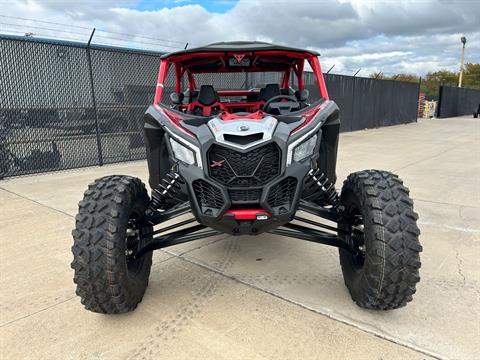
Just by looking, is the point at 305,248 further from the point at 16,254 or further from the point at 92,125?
the point at 92,125

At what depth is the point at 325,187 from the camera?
114 inches

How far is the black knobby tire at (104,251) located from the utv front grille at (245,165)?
2.09 feet

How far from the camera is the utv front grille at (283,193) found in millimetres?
2479

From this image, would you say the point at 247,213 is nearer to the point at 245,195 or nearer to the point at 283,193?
the point at 245,195

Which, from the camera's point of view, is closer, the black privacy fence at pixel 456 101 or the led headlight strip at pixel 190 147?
the led headlight strip at pixel 190 147

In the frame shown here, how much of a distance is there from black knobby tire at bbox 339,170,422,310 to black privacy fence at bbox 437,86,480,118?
26613mm

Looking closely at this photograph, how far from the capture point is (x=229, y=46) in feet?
10.2

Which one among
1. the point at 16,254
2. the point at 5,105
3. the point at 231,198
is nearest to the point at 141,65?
the point at 5,105

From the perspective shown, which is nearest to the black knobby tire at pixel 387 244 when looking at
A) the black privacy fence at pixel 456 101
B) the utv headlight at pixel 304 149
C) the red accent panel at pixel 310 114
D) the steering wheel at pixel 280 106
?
the utv headlight at pixel 304 149

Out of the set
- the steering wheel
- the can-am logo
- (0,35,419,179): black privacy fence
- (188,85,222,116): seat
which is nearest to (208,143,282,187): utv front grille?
the can-am logo

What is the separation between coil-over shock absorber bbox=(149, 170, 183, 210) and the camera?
2.76 m

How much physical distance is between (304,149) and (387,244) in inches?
31.4

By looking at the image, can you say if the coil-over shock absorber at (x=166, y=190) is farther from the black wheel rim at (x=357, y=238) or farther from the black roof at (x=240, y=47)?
the black wheel rim at (x=357, y=238)

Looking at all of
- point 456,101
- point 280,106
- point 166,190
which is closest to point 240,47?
point 280,106
